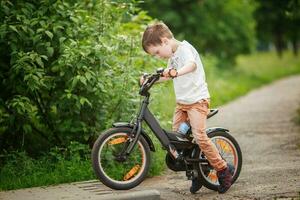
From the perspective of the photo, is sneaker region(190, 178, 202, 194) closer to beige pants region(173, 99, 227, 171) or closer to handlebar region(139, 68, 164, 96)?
beige pants region(173, 99, 227, 171)

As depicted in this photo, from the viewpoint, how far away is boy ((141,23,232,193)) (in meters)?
6.29

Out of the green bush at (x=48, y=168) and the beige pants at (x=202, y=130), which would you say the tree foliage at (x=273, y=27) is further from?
the beige pants at (x=202, y=130)

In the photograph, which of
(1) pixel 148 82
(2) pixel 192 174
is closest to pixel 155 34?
(1) pixel 148 82

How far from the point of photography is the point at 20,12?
7.79 metres

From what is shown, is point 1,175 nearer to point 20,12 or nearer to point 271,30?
point 20,12

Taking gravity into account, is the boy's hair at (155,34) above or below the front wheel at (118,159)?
above

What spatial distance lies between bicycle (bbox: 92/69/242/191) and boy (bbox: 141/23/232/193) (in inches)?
7.4

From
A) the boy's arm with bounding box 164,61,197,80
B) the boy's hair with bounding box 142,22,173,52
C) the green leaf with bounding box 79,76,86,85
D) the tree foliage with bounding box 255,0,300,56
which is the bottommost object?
the tree foliage with bounding box 255,0,300,56

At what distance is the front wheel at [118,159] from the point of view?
20.1ft

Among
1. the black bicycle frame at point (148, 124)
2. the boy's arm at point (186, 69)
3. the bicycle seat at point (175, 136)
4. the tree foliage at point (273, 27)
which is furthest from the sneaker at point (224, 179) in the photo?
the tree foliage at point (273, 27)

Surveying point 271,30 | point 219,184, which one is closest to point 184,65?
point 219,184

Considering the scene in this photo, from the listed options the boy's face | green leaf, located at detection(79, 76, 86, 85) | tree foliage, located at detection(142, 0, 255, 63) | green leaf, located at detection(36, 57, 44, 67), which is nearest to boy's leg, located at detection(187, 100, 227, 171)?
the boy's face

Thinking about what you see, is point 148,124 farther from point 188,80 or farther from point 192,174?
point 192,174

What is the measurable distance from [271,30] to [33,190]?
4190cm
